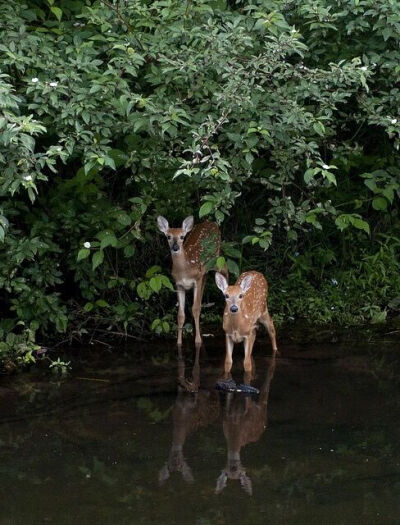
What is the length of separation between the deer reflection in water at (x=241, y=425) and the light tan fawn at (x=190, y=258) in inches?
48.7

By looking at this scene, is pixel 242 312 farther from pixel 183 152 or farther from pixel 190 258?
pixel 183 152

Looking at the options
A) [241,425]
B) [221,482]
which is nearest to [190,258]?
[241,425]

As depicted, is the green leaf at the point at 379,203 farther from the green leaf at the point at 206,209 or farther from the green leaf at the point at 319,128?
the green leaf at the point at 206,209

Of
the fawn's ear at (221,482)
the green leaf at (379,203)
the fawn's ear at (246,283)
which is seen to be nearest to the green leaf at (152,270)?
the fawn's ear at (246,283)

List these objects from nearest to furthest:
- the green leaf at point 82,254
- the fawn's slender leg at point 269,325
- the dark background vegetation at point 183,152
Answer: the dark background vegetation at point 183,152 < the green leaf at point 82,254 < the fawn's slender leg at point 269,325

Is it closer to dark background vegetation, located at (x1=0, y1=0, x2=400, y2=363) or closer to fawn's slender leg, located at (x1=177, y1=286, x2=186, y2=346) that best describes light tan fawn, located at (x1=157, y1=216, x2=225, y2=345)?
fawn's slender leg, located at (x1=177, y1=286, x2=186, y2=346)

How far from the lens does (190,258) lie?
9.80 meters

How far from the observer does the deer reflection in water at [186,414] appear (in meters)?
6.69

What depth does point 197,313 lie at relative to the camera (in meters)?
9.75

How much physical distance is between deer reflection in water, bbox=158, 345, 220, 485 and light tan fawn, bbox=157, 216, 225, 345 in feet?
2.91

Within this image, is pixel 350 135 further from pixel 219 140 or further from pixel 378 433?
pixel 378 433

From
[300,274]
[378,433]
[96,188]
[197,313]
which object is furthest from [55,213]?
[378,433]

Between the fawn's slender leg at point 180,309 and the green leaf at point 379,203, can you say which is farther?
the green leaf at point 379,203

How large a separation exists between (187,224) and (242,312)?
3.90ft
